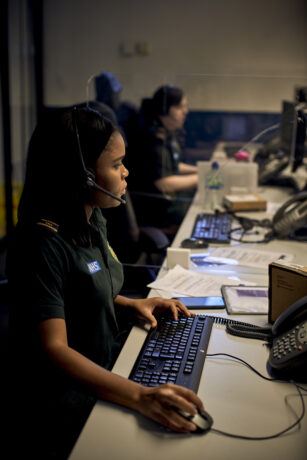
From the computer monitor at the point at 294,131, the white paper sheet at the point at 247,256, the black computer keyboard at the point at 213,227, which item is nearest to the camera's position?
the white paper sheet at the point at 247,256

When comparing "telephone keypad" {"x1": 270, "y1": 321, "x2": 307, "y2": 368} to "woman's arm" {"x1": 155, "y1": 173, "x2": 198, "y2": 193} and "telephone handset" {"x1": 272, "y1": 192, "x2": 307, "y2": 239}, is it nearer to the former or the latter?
"telephone handset" {"x1": 272, "y1": 192, "x2": 307, "y2": 239}

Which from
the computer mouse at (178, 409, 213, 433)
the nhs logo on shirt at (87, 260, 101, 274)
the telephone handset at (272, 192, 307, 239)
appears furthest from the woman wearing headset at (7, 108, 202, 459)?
the telephone handset at (272, 192, 307, 239)

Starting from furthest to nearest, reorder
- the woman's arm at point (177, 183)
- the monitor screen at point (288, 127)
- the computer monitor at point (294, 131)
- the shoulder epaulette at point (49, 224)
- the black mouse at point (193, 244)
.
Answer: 1. the woman's arm at point (177, 183)
2. the monitor screen at point (288, 127)
3. the computer monitor at point (294, 131)
4. the black mouse at point (193, 244)
5. the shoulder epaulette at point (49, 224)

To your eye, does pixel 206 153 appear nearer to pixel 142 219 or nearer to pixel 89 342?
pixel 142 219

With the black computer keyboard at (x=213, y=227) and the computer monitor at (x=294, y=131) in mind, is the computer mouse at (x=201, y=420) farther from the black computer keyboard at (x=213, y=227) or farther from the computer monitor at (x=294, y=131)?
the computer monitor at (x=294, y=131)

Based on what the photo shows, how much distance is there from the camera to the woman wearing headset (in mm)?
1079

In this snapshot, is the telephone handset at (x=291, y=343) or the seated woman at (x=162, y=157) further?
the seated woman at (x=162, y=157)

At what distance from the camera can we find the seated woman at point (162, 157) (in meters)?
2.89

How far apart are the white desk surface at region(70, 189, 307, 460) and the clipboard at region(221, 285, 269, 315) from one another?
22 centimetres

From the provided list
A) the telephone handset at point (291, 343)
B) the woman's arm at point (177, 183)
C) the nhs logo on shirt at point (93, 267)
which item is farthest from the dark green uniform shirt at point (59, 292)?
the woman's arm at point (177, 183)

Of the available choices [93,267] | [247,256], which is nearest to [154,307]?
[93,267]

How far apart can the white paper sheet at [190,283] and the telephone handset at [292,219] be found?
60cm

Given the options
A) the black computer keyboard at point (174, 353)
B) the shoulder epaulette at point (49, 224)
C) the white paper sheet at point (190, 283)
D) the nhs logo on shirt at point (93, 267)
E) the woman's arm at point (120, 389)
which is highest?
the shoulder epaulette at point (49, 224)

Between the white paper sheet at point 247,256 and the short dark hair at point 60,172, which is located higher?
the short dark hair at point 60,172
